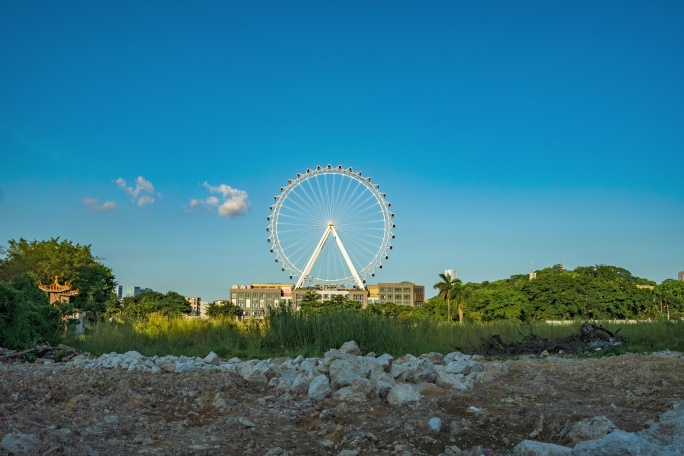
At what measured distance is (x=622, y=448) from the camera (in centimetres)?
338

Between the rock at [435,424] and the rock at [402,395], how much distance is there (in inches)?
34.1

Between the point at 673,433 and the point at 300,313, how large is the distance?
10204 mm

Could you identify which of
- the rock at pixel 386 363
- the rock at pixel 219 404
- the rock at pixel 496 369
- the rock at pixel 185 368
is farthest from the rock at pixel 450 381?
the rock at pixel 185 368

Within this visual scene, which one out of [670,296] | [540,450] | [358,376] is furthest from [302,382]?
[670,296]

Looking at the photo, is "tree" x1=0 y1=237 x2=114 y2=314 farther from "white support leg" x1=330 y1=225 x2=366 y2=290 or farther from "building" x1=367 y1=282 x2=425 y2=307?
"building" x1=367 y1=282 x2=425 y2=307

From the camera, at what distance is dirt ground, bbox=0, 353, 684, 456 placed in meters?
4.43

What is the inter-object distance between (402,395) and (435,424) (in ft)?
3.26

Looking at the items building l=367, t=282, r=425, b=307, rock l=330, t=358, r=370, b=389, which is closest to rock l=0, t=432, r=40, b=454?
rock l=330, t=358, r=370, b=389

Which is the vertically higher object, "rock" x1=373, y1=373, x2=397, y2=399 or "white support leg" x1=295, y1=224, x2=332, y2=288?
"white support leg" x1=295, y1=224, x2=332, y2=288

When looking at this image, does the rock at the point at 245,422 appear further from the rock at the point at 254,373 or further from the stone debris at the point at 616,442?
the stone debris at the point at 616,442

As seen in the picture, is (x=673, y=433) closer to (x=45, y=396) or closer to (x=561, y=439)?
(x=561, y=439)

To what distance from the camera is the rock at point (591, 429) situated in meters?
4.43

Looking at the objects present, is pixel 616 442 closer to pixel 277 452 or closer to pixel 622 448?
pixel 622 448

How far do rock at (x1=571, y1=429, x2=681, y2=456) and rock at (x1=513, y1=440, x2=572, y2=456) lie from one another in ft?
0.43
